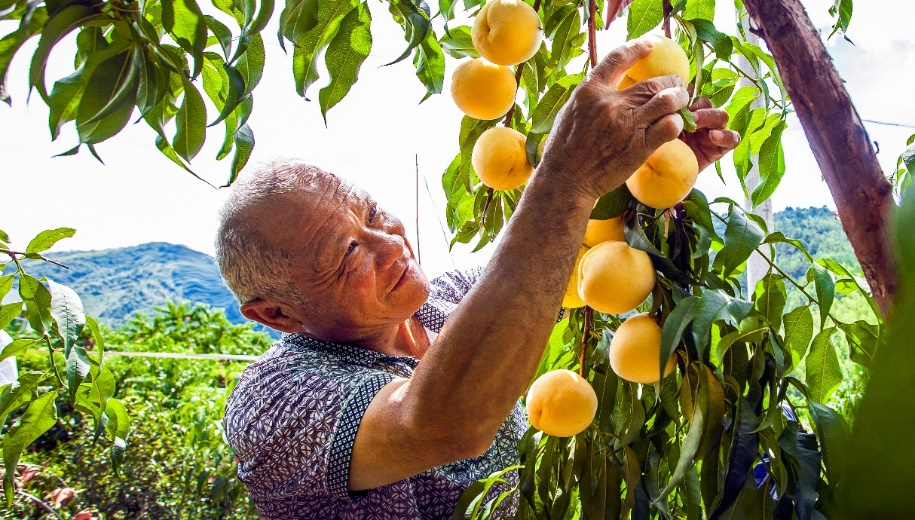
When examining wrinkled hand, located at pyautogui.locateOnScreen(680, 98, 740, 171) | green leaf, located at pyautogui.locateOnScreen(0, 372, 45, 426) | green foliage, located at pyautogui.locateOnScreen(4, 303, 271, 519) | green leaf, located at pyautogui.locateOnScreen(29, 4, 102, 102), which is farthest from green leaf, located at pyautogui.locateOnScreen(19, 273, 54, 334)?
green foliage, located at pyautogui.locateOnScreen(4, 303, 271, 519)

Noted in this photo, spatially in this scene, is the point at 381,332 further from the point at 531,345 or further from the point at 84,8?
the point at 84,8

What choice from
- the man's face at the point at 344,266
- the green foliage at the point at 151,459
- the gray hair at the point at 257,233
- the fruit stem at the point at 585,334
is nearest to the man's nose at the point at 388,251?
the man's face at the point at 344,266

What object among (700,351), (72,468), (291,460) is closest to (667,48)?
(700,351)

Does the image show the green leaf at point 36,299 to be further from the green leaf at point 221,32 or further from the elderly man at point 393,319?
the green leaf at point 221,32

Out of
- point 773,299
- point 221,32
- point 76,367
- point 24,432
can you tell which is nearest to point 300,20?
point 221,32

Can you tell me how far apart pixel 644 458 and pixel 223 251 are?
83 centimetres

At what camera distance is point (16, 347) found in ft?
4.13

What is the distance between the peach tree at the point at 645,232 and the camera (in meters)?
0.59

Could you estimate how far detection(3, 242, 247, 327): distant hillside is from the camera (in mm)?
4480

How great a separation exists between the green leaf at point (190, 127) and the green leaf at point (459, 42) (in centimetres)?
37

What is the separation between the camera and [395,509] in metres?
1.16

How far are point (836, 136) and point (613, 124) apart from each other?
0.63 ft

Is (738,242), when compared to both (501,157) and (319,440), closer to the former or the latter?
(501,157)

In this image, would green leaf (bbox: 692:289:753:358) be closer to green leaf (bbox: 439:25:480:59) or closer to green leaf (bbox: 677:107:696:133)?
green leaf (bbox: 677:107:696:133)
